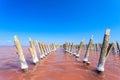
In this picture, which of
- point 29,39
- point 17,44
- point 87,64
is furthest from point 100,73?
point 29,39

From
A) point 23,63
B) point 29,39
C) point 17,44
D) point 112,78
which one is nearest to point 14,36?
point 17,44

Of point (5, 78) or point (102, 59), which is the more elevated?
point (102, 59)

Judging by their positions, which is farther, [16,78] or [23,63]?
[23,63]

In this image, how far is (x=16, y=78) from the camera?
8.04 meters

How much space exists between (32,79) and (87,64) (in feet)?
19.2

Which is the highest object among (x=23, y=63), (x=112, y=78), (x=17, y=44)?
(x=17, y=44)

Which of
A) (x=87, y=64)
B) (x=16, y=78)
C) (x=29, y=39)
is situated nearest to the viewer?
(x=16, y=78)

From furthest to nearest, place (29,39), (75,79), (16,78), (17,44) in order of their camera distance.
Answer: (29,39)
(17,44)
(16,78)
(75,79)

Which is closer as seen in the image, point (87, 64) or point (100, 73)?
point (100, 73)

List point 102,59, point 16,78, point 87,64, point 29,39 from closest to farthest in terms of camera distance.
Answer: point 16,78
point 102,59
point 87,64
point 29,39

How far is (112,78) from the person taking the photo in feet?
26.7

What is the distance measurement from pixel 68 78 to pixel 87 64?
4891 mm

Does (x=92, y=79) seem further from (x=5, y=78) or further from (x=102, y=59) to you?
(x=5, y=78)

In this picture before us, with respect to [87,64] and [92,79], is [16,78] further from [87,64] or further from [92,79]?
[87,64]
